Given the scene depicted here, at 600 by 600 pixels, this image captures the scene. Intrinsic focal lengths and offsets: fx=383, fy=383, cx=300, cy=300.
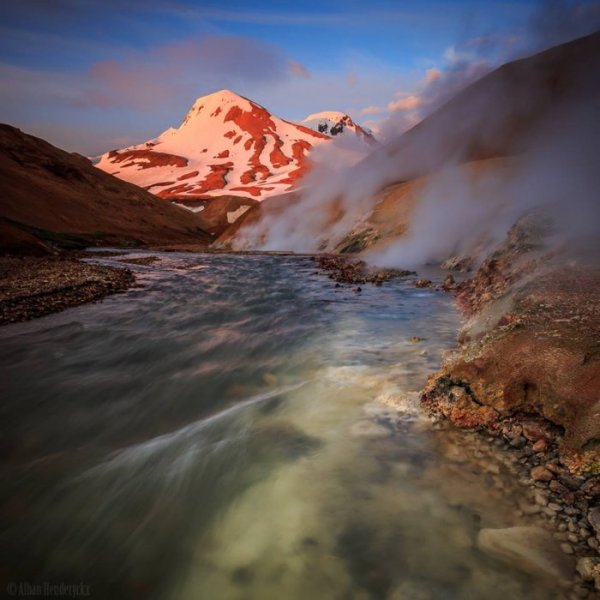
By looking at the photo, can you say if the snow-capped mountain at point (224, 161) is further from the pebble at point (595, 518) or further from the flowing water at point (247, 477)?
the pebble at point (595, 518)

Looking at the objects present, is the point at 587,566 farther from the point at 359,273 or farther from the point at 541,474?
the point at 359,273

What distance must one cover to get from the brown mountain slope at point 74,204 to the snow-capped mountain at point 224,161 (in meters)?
34.2

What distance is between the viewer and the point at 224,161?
541ft

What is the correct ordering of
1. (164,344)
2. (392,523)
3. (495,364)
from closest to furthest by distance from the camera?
1. (392,523)
2. (495,364)
3. (164,344)

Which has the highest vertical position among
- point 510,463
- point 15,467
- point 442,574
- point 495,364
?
point 495,364

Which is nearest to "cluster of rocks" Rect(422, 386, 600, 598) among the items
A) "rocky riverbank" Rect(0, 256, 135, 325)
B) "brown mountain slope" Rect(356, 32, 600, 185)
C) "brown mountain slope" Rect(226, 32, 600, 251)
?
"rocky riverbank" Rect(0, 256, 135, 325)

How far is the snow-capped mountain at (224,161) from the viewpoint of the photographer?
135 m

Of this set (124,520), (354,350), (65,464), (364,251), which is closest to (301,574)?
(124,520)

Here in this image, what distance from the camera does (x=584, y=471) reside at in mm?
3342

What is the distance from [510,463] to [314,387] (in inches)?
121

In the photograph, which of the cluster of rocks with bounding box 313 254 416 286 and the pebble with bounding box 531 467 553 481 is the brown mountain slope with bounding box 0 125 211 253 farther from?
the pebble with bounding box 531 467 553 481

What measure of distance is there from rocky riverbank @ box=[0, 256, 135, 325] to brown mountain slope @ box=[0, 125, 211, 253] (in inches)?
1019

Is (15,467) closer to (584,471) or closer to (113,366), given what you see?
(113,366)

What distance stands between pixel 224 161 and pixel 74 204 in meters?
113
